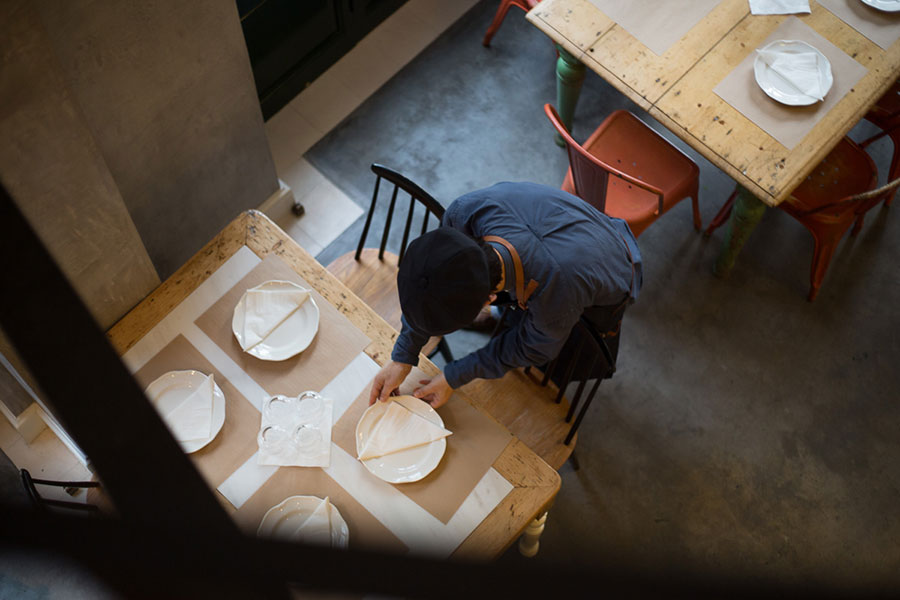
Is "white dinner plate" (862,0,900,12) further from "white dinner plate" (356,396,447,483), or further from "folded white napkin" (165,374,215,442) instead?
"folded white napkin" (165,374,215,442)

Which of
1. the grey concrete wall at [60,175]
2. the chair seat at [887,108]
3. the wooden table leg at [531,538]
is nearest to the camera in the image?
the grey concrete wall at [60,175]

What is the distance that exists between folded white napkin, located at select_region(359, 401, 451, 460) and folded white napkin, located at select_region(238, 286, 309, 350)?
0.40 m

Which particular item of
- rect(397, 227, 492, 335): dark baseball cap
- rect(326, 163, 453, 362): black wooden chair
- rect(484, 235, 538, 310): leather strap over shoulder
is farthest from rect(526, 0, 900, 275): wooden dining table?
rect(397, 227, 492, 335): dark baseball cap

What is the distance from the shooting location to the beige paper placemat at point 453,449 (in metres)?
1.96

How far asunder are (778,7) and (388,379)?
2.06 metres

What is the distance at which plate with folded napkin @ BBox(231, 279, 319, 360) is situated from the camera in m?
2.11

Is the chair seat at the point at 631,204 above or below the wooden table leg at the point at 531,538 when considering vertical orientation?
above

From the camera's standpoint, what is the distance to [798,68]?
8.98ft

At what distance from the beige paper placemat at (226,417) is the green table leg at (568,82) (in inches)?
70.8

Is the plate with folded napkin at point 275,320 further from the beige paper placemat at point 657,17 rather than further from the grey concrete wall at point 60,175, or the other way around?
the beige paper placemat at point 657,17

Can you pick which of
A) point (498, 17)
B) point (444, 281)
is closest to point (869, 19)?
point (498, 17)

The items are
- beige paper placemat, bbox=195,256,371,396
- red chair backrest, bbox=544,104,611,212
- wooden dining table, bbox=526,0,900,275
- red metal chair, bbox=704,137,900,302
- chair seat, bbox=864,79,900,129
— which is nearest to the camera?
beige paper placemat, bbox=195,256,371,396

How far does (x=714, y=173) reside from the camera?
358 centimetres

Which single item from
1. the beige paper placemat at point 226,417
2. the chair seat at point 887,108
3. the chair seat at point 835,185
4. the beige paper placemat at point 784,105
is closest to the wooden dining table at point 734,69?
the beige paper placemat at point 784,105
